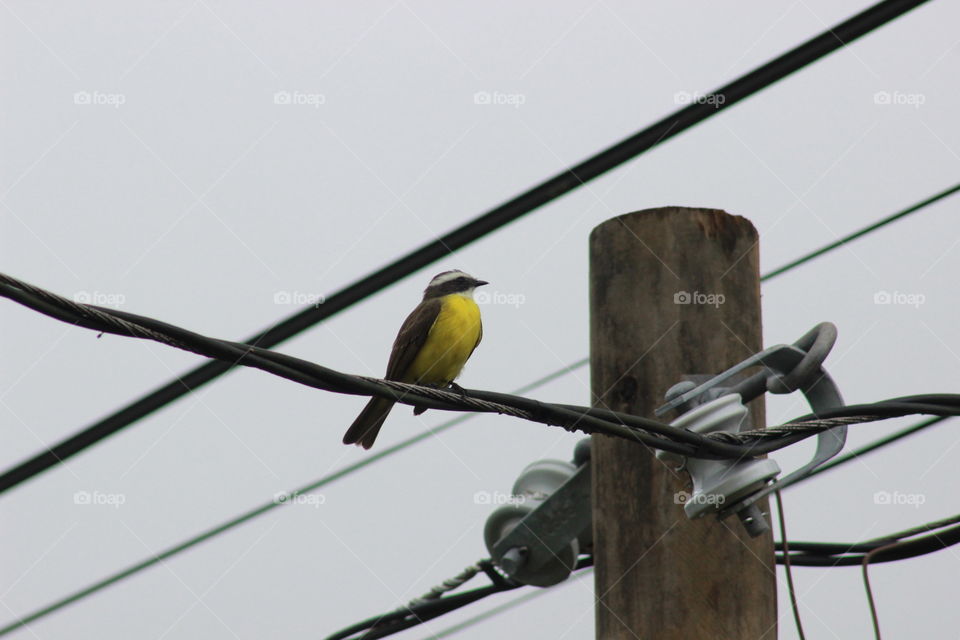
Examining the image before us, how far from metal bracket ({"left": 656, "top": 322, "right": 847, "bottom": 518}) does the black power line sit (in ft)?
5.52

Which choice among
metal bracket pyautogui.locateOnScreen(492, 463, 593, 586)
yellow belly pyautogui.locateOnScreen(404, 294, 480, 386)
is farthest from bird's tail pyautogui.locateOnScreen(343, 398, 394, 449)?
metal bracket pyautogui.locateOnScreen(492, 463, 593, 586)

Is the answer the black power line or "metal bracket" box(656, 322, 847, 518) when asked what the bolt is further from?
the black power line

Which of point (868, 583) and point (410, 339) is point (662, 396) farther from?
point (410, 339)

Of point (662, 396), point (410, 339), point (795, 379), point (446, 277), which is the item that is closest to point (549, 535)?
point (662, 396)

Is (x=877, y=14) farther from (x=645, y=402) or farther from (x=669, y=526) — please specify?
(x=669, y=526)

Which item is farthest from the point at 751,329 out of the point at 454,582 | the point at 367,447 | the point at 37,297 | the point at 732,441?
the point at 367,447

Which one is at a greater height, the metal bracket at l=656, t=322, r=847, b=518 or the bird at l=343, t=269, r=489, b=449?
the bird at l=343, t=269, r=489, b=449

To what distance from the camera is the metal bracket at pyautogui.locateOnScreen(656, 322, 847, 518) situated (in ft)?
11.2

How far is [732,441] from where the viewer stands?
3.41 m

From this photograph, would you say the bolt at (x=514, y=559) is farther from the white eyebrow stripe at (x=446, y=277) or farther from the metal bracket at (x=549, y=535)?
the white eyebrow stripe at (x=446, y=277)

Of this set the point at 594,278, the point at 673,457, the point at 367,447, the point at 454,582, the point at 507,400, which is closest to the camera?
the point at 507,400

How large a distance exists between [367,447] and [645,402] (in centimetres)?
245

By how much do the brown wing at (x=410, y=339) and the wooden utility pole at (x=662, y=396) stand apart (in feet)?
8.47

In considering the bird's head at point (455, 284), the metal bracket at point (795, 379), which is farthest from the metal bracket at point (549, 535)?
the bird's head at point (455, 284)
